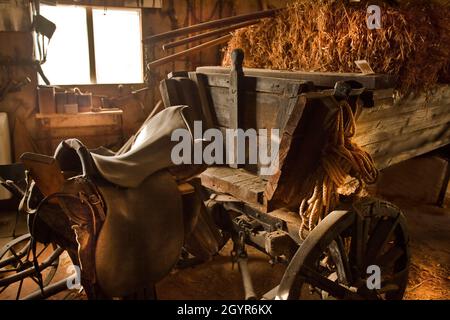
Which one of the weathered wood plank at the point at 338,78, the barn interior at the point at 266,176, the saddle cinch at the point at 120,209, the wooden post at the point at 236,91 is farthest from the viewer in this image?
the wooden post at the point at 236,91

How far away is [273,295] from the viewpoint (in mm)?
2107

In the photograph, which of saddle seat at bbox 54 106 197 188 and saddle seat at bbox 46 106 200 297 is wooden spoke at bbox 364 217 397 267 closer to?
saddle seat at bbox 46 106 200 297

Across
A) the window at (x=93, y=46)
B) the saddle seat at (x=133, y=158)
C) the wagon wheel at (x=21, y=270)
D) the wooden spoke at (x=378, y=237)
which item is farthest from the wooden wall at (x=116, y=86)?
the wooden spoke at (x=378, y=237)

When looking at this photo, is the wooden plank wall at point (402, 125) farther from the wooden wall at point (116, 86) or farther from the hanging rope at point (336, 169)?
the wooden wall at point (116, 86)

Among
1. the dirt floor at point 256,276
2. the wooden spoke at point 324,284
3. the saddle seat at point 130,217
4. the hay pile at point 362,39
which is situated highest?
the hay pile at point 362,39

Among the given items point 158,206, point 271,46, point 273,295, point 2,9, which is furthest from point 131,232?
point 2,9

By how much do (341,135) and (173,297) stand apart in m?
1.99

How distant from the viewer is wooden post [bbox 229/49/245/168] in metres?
2.71

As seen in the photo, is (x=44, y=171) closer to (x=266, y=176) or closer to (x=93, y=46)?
(x=266, y=176)

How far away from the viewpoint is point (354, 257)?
2.45m

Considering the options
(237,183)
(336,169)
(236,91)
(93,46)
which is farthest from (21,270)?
(93,46)

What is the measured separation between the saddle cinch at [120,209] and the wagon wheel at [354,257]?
74 centimetres

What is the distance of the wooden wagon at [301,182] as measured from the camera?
215 centimetres

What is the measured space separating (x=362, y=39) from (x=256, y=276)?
222cm
